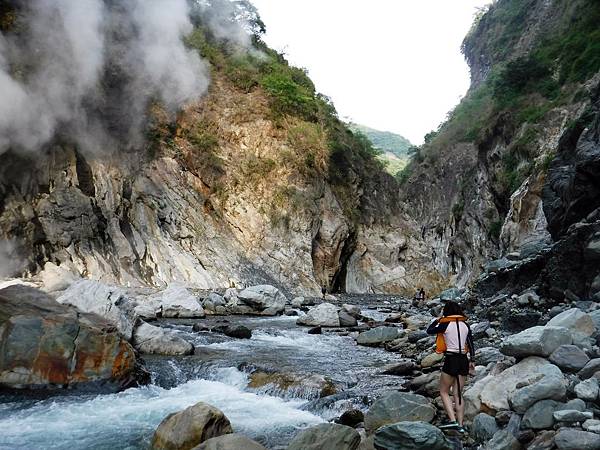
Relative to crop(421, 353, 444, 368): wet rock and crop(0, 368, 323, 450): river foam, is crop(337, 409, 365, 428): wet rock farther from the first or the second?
crop(421, 353, 444, 368): wet rock

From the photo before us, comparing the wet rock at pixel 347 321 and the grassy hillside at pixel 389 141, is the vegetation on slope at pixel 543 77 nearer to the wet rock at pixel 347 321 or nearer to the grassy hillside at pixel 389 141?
the wet rock at pixel 347 321

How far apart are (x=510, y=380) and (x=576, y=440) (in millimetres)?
1602

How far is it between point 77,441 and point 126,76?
2960cm

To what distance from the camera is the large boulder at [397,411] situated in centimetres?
635

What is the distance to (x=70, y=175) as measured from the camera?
25203 millimetres

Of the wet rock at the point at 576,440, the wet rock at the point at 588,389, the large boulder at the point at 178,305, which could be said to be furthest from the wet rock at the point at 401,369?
the large boulder at the point at 178,305

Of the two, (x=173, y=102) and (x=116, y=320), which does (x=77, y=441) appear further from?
(x=173, y=102)

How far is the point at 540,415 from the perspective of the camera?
497cm

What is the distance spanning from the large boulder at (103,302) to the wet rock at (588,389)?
8753 millimetres

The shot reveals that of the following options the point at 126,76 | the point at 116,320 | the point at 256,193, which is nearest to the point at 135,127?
the point at 126,76

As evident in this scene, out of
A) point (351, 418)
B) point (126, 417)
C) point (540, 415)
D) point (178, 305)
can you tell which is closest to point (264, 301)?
point (178, 305)

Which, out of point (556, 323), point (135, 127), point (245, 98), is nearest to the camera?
point (556, 323)

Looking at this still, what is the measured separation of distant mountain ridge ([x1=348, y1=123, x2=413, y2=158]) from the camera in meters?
148

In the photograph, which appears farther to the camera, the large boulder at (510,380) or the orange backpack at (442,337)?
the orange backpack at (442,337)
